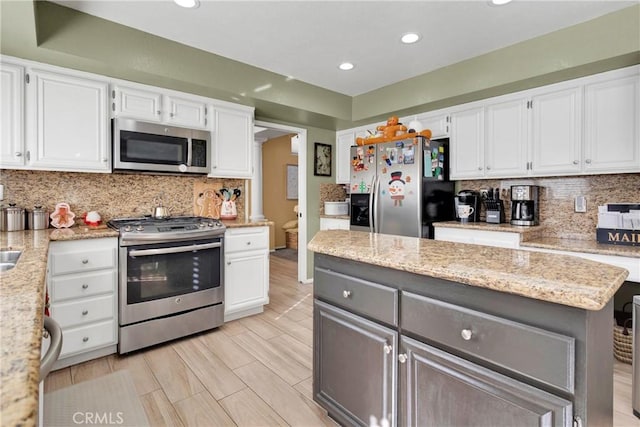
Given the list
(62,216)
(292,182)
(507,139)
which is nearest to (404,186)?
(507,139)

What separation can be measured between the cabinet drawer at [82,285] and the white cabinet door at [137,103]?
131 centimetres

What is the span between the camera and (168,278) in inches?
106

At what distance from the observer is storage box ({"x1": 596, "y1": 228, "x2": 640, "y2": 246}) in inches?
99.2

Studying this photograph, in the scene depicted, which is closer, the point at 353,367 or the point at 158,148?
the point at 353,367

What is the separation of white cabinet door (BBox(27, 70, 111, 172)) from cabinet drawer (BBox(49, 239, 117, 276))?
66cm

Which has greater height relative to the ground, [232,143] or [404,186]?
[232,143]

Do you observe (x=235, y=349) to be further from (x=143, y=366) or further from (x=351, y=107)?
(x=351, y=107)

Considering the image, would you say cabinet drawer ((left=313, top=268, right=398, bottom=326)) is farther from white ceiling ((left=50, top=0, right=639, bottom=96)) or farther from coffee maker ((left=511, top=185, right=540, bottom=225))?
coffee maker ((left=511, top=185, right=540, bottom=225))

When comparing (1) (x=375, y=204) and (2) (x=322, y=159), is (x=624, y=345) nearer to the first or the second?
(1) (x=375, y=204)

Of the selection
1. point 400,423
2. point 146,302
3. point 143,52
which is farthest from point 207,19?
point 400,423

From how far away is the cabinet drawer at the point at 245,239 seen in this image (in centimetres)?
311

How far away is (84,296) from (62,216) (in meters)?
0.77

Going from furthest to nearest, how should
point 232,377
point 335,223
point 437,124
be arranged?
point 335,223
point 437,124
point 232,377

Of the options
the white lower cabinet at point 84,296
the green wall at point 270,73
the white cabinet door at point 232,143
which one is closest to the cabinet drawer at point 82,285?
the white lower cabinet at point 84,296
